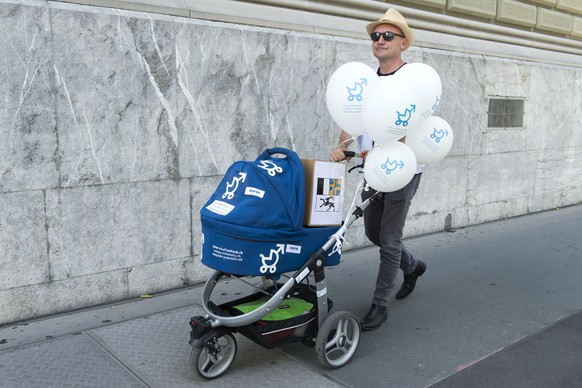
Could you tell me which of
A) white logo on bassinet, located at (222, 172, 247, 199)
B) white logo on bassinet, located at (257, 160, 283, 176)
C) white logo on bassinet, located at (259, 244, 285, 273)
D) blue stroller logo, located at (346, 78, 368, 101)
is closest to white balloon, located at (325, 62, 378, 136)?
blue stroller logo, located at (346, 78, 368, 101)

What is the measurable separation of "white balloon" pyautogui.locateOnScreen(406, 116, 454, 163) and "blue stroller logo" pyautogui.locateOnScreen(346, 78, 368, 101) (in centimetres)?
44

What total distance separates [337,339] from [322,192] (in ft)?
2.92

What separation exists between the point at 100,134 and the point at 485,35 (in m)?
5.45

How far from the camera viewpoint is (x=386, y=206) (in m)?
3.92

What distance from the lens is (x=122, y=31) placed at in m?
4.09

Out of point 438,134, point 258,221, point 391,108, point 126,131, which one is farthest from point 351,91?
point 126,131

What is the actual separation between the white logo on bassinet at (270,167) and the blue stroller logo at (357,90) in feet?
2.52

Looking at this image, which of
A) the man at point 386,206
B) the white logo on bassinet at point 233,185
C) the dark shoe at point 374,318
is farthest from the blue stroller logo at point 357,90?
the dark shoe at point 374,318

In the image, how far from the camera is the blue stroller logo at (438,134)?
3.65 m

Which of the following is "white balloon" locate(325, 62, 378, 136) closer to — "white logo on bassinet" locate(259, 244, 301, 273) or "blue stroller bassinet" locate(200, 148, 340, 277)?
"blue stroller bassinet" locate(200, 148, 340, 277)

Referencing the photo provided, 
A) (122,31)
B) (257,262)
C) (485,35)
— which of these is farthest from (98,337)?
(485,35)

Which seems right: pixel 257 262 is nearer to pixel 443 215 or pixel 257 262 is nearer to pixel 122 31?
pixel 122 31

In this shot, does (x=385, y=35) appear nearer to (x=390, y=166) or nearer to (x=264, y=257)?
(x=390, y=166)

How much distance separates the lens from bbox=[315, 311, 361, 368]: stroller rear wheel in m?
3.19
